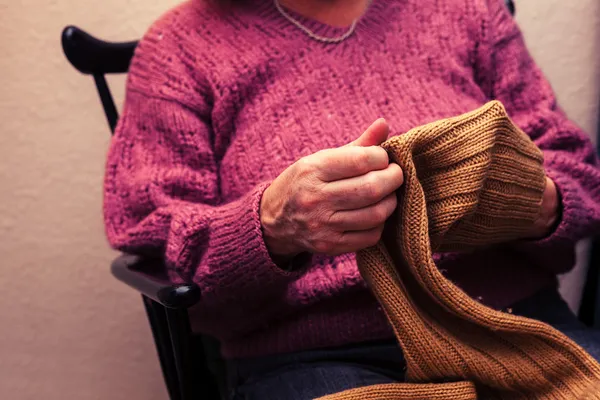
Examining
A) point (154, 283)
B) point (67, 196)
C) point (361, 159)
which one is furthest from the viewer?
point (67, 196)

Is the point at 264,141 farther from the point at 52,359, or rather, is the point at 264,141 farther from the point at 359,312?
the point at 52,359

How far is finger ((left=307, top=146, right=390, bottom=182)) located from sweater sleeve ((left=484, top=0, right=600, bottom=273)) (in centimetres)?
33

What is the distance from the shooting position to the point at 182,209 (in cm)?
73

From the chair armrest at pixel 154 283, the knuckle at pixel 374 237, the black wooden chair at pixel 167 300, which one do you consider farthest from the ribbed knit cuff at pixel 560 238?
the chair armrest at pixel 154 283

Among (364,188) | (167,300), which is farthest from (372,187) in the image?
(167,300)

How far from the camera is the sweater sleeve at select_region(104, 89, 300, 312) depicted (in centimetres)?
66

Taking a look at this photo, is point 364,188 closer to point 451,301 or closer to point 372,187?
point 372,187

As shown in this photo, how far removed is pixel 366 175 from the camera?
548 mm

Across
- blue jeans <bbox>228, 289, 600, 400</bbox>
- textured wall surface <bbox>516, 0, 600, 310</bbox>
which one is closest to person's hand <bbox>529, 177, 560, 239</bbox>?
blue jeans <bbox>228, 289, 600, 400</bbox>

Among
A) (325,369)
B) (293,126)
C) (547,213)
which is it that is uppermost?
(293,126)

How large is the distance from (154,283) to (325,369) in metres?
0.22

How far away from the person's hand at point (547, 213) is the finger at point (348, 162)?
291 mm

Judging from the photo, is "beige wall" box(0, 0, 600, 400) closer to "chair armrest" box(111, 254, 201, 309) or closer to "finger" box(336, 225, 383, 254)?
"chair armrest" box(111, 254, 201, 309)

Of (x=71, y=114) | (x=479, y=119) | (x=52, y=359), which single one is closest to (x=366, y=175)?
(x=479, y=119)
